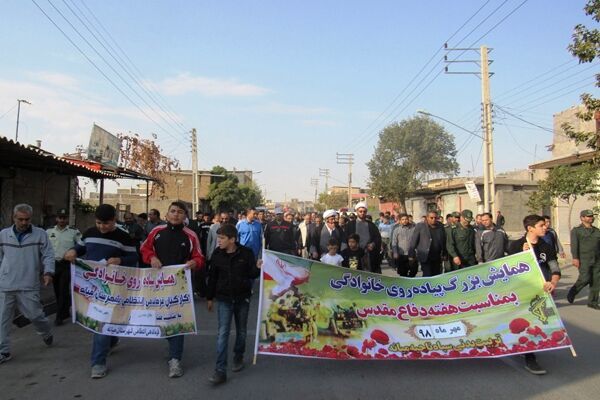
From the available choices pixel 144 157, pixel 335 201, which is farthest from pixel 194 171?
pixel 335 201

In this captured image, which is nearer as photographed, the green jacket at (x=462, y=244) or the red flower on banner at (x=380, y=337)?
the red flower on banner at (x=380, y=337)

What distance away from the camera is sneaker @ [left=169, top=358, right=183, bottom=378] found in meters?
5.10

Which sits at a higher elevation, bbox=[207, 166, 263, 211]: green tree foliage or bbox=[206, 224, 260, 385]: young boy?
bbox=[207, 166, 263, 211]: green tree foliage

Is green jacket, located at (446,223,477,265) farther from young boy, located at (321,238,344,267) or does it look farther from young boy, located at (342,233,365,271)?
young boy, located at (321,238,344,267)

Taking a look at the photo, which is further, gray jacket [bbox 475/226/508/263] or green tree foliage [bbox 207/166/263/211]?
green tree foliage [bbox 207/166/263/211]

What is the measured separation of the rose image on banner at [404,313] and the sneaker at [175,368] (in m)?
0.85

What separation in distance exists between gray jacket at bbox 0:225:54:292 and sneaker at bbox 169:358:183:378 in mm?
1962

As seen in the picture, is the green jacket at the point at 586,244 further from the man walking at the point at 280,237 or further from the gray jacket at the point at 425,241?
the man walking at the point at 280,237

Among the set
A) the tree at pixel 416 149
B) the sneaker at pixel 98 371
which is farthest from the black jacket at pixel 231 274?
the tree at pixel 416 149

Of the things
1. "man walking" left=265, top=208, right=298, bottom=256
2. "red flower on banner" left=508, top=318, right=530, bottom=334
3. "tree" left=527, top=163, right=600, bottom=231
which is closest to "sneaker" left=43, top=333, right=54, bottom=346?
"man walking" left=265, top=208, right=298, bottom=256

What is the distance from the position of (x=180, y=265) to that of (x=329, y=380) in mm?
2044

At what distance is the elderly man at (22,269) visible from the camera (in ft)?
19.0

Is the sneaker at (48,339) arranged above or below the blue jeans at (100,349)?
below

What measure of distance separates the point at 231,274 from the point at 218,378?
1050mm
